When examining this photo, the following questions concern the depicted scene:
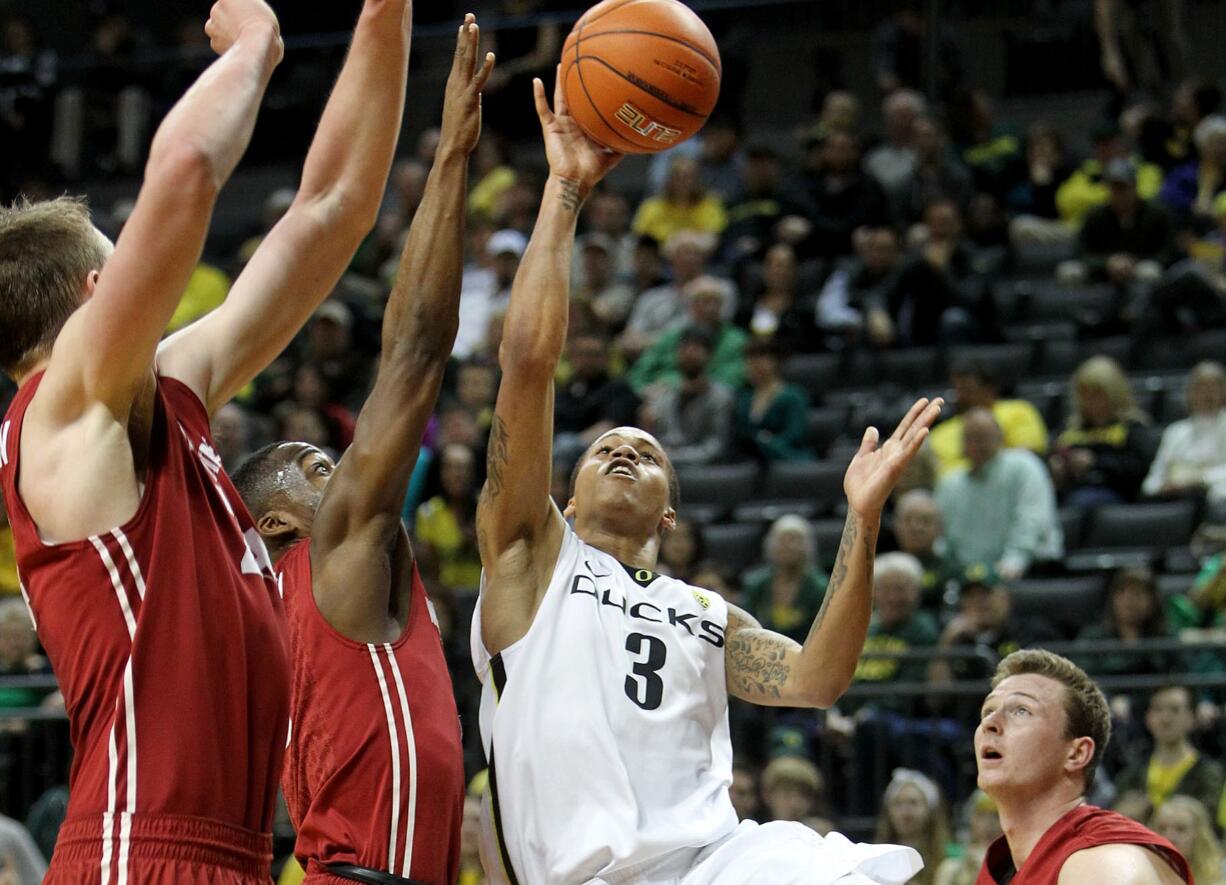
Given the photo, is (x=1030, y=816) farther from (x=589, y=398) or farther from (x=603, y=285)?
(x=603, y=285)

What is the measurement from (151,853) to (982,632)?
647 cm

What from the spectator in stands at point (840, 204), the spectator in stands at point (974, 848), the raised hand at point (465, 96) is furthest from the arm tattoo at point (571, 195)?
the spectator in stands at point (840, 204)

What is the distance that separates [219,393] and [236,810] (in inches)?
31.6

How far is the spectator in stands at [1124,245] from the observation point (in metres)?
12.3

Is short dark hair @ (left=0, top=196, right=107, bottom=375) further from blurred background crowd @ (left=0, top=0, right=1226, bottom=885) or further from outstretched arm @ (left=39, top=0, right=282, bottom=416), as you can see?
blurred background crowd @ (left=0, top=0, right=1226, bottom=885)

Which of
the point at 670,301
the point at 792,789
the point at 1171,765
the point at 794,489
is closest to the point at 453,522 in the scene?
the point at 794,489

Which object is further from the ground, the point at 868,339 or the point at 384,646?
the point at 384,646

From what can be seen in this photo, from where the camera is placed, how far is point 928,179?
13625 millimetres

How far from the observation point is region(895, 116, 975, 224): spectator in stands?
13.6m

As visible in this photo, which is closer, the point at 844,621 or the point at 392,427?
the point at 392,427

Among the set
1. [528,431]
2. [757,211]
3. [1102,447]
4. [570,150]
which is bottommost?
[1102,447]

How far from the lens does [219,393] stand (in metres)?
3.59

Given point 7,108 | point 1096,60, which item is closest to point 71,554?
point 1096,60

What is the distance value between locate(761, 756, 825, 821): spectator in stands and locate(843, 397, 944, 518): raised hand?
12.1 ft
